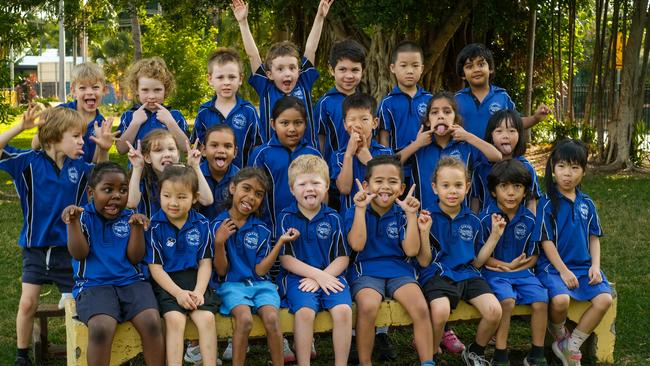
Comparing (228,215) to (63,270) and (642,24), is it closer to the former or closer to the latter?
(63,270)

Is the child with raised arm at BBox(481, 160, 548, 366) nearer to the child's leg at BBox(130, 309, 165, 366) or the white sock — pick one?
the white sock

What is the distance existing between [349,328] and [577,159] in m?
1.78

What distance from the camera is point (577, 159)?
17.6ft

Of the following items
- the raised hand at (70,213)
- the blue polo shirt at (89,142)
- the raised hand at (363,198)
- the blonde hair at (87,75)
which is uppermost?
the blonde hair at (87,75)

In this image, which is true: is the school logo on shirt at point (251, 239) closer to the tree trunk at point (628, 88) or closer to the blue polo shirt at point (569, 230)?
the blue polo shirt at point (569, 230)

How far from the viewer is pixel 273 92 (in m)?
6.16

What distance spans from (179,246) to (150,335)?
0.55m

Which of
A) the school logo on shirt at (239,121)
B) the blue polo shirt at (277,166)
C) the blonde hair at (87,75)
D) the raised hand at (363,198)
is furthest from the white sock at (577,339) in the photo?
the blonde hair at (87,75)

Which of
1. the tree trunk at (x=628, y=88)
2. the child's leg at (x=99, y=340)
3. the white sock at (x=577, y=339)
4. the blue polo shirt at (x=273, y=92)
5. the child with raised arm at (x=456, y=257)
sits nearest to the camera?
the child's leg at (x=99, y=340)

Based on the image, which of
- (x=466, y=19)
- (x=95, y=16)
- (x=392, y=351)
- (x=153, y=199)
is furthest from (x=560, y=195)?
(x=95, y=16)

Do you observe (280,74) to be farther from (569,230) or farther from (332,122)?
(569,230)

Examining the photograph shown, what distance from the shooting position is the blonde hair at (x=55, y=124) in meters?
5.15

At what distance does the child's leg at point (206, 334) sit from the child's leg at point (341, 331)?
0.68 m

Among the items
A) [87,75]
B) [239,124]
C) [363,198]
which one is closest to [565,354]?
[363,198]
